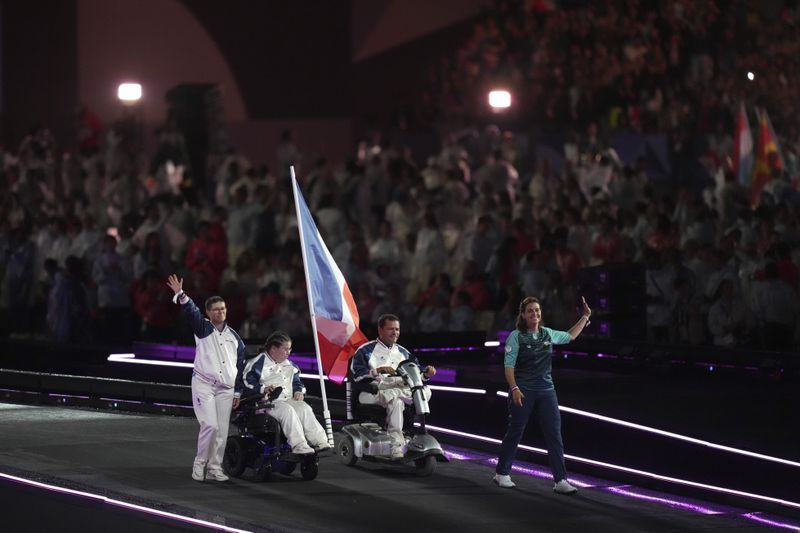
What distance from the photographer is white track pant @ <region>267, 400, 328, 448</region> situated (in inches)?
557

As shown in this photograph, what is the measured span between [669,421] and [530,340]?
186 centimetres

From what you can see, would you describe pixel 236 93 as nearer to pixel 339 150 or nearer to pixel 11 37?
pixel 339 150

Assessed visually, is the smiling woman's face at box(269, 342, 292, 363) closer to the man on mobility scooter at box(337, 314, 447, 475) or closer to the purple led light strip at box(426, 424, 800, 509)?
the man on mobility scooter at box(337, 314, 447, 475)

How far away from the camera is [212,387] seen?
14305mm

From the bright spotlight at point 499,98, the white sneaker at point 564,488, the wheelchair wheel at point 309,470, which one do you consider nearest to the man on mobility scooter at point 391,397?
the wheelchair wheel at point 309,470

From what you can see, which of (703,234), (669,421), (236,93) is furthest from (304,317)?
(236,93)

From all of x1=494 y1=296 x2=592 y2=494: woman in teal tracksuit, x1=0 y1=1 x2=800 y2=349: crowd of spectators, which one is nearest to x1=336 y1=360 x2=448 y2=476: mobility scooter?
x1=494 y1=296 x2=592 y2=494: woman in teal tracksuit

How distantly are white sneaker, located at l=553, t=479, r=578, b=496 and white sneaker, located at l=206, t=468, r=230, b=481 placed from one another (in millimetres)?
2572

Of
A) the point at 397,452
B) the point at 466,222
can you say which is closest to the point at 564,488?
the point at 397,452

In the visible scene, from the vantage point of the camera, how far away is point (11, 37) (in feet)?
130

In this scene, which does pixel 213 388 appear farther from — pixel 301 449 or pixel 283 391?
Result: pixel 301 449

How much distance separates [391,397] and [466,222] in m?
11.6

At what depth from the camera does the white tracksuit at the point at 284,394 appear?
46.6 ft

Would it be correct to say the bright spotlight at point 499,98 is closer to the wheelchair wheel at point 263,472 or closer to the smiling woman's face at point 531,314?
the smiling woman's face at point 531,314
